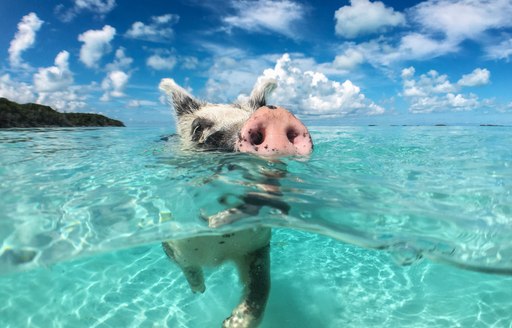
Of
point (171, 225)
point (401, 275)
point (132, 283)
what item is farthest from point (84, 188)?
point (401, 275)

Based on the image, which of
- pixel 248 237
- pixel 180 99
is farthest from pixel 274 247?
pixel 180 99

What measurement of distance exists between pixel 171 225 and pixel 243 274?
917 millimetres

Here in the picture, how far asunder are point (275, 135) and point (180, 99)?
3678 mm

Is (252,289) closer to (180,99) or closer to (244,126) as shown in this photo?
(244,126)

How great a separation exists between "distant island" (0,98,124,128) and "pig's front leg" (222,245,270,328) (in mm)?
28682

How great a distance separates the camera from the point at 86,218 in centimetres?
376

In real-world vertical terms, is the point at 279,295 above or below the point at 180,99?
below

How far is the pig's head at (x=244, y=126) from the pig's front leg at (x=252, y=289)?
116cm

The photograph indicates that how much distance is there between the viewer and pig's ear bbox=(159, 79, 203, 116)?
6.53m

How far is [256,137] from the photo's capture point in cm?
347

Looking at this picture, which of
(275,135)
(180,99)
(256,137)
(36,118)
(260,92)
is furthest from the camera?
(36,118)

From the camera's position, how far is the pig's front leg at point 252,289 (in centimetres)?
356

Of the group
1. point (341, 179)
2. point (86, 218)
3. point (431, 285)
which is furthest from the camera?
point (431, 285)

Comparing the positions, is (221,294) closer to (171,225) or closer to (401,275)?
(171,225)
